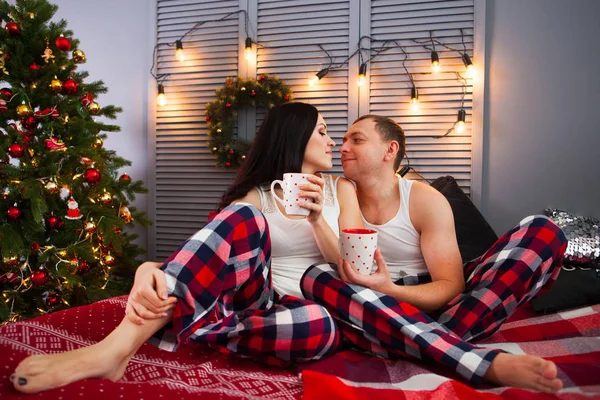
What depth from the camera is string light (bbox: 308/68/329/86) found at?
263 centimetres

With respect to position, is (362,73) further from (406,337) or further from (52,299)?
(52,299)

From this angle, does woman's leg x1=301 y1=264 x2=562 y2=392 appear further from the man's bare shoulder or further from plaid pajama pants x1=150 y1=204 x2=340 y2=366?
the man's bare shoulder

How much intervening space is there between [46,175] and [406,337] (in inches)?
64.7

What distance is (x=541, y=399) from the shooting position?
0.78 m

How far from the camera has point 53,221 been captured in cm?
186

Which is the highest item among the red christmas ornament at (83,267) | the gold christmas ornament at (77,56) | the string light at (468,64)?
the string light at (468,64)

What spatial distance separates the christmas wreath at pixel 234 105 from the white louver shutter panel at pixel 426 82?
2.06 ft

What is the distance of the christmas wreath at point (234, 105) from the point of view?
104 inches

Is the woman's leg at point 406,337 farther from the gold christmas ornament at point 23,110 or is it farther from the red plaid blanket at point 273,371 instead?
the gold christmas ornament at point 23,110

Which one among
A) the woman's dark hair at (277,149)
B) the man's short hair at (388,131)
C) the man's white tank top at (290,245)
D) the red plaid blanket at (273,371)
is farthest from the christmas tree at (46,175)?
the man's short hair at (388,131)

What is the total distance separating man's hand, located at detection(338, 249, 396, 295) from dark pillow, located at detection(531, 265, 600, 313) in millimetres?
650

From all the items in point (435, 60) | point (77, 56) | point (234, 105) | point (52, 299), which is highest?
point (435, 60)

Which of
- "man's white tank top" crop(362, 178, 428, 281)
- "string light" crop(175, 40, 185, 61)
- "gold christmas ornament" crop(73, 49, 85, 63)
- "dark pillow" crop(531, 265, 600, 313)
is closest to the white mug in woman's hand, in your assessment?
"man's white tank top" crop(362, 178, 428, 281)

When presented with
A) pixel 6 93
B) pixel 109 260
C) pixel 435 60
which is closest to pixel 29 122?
pixel 6 93
